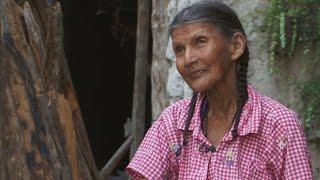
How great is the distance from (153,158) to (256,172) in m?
0.35

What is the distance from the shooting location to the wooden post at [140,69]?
4.68 m

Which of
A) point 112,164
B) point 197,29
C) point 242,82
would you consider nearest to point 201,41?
point 197,29

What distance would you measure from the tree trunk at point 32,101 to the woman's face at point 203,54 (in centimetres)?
59

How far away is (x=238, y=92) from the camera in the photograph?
248 centimetres

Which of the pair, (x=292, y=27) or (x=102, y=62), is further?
(x=102, y=62)

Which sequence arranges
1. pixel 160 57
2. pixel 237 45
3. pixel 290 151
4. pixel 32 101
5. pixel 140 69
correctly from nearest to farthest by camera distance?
1. pixel 290 151
2. pixel 237 45
3. pixel 32 101
4. pixel 160 57
5. pixel 140 69

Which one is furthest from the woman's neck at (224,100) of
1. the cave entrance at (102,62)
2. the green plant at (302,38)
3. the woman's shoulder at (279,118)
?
the cave entrance at (102,62)

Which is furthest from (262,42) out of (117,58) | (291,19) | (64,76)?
(117,58)

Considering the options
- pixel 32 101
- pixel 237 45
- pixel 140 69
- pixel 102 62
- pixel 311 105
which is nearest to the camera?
pixel 237 45

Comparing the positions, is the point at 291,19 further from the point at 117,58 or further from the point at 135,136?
the point at 117,58

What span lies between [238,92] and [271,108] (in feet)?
0.42

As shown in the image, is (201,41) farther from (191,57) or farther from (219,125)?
(219,125)

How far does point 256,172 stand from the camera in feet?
7.67

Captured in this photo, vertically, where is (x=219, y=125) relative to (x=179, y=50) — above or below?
below
